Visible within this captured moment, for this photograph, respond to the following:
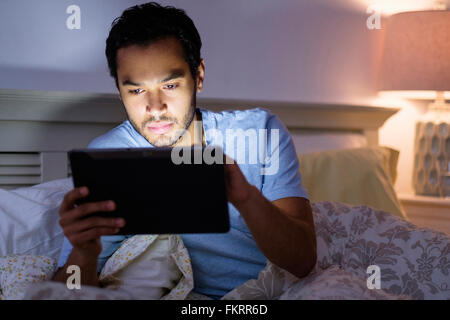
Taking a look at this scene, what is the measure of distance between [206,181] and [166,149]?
→ 0.28 ft

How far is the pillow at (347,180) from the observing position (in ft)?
5.46

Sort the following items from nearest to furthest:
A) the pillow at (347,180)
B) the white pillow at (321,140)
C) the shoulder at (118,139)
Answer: the shoulder at (118,139) < the pillow at (347,180) < the white pillow at (321,140)

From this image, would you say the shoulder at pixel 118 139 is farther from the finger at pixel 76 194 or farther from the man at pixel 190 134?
the finger at pixel 76 194

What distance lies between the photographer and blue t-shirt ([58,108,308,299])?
3.68 ft

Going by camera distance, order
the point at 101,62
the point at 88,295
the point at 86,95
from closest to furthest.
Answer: the point at 88,295 < the point at 86,95 < the point at 101,62

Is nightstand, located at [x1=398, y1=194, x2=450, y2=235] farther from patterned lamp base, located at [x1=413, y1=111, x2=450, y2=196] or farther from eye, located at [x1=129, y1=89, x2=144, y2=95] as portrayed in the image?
eye, located at [x1=129, y1=89, x2=144, y2=95]

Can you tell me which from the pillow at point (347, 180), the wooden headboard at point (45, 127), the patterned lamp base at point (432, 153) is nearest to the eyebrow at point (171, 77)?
the wooden headboard at point (45, 127)

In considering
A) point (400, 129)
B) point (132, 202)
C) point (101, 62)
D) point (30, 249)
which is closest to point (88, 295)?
point (132, 202)

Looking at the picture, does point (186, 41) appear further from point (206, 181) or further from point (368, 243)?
point (368, 243)

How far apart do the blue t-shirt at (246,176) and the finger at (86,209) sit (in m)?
0.23

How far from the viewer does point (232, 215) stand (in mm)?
1156

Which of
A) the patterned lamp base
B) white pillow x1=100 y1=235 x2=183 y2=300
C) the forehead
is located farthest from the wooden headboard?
the patterned lamp base

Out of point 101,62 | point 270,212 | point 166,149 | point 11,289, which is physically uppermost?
point 101,62

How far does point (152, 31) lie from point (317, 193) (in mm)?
776
